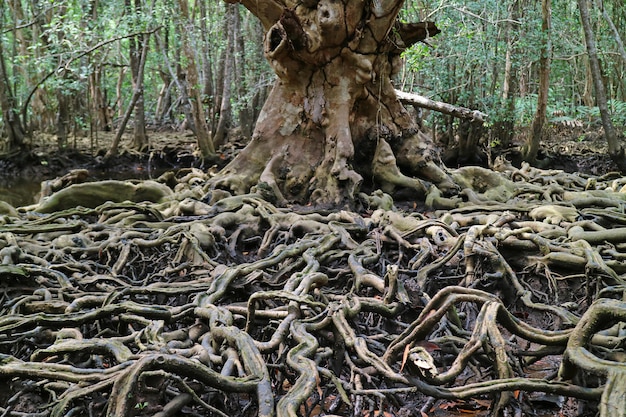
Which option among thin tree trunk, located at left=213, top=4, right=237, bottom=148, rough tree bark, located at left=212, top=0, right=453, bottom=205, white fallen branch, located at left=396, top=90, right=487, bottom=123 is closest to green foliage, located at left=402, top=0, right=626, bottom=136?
white fallen branch, located at left=396, top=90, right=487, bottom=123

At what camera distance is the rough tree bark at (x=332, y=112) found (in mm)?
7125

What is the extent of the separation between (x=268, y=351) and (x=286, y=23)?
4891 mm

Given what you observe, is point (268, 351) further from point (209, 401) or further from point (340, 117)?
point (340, 117)

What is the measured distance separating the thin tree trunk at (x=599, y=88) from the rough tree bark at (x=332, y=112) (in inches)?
112

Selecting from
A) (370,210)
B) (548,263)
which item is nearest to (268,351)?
(548,263)

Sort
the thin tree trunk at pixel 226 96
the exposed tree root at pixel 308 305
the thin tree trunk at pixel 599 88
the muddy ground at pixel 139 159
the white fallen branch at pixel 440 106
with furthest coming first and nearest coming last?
the thin tree trunk at pixel 226 96, the muddy ground at pixel 139 159, the white fallen branch at pixel 440 106, the thin tree trunk at pixel 599 88, the exposed tree root at pixel 308 305

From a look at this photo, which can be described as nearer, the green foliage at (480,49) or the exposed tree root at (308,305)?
the exposed tree root at (308,305)

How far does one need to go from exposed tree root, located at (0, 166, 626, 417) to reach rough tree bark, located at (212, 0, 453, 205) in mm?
551

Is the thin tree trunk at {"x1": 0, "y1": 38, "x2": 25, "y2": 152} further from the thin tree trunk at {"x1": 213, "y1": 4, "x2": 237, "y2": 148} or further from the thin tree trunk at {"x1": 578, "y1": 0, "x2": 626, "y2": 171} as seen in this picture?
the thin tree trunk at {"x1": 578, "y1": 0, "x2": 626, "y2": 171}

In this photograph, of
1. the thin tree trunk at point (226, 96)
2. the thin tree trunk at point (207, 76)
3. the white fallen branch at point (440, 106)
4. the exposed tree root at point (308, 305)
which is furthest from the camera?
the thin tree trunk at point (207, 76)

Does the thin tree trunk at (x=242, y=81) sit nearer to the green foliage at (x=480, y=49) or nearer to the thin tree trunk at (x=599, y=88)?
the green foliage at (x=480, y=49)

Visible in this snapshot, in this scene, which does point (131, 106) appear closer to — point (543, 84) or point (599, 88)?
point (543, 84)

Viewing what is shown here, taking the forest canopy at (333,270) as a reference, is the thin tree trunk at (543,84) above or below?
above

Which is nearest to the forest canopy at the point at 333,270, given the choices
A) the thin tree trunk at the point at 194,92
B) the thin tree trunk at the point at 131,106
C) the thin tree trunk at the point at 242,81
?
the thin tree trunk at the point at 194,92
